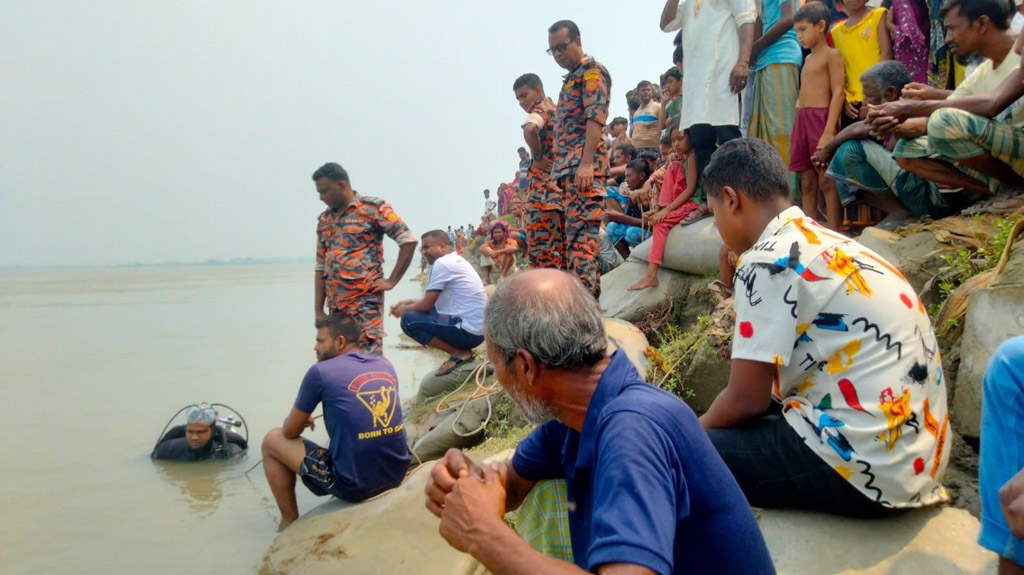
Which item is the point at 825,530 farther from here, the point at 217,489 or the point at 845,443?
the point at 217,489

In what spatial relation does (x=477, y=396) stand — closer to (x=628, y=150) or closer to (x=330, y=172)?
(x=330, y=172)

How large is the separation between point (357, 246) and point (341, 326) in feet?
4.51

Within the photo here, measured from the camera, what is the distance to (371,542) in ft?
12.4

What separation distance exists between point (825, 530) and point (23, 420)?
8.82m

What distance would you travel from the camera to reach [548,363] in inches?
63.2

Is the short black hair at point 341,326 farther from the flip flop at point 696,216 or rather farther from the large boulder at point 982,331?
the large boulder at point 982,331

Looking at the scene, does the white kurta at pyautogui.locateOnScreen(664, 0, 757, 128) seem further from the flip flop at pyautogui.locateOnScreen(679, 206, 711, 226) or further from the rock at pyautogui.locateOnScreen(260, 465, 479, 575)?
the rock at pyautogui.locateOnScreen(260, 465, 479, 575)

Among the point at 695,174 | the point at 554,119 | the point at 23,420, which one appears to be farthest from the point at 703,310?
the point at 23,420

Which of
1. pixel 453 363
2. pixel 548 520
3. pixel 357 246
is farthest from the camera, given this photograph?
pixel 453 363

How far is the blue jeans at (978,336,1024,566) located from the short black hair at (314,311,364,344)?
11.7 ft

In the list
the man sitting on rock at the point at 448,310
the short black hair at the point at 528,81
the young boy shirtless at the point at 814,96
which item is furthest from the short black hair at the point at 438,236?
the young boy shirtless at the point at 814,96

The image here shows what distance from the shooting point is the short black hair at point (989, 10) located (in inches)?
143

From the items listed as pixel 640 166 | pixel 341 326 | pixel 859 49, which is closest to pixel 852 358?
pixel 341 326

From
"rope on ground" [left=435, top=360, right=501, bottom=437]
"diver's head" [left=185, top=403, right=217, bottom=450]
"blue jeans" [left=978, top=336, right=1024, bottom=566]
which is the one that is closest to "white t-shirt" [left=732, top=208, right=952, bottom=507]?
"blue jeans" [left=978, top=336, right=1024, bottom=566]
